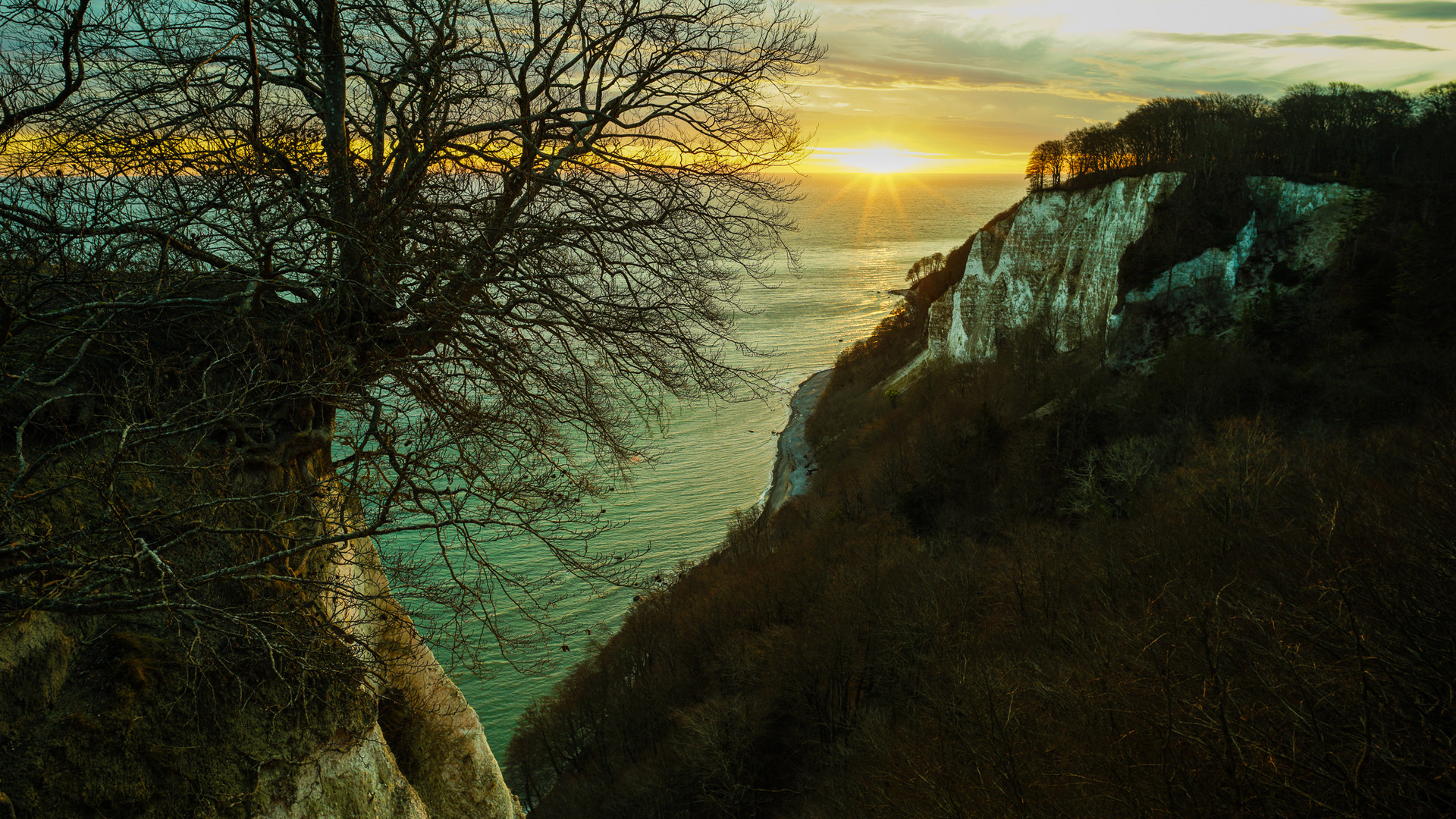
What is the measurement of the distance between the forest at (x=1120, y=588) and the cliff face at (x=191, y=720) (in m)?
7.08

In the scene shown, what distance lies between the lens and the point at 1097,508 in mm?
28344

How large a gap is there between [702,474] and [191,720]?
3864 cm

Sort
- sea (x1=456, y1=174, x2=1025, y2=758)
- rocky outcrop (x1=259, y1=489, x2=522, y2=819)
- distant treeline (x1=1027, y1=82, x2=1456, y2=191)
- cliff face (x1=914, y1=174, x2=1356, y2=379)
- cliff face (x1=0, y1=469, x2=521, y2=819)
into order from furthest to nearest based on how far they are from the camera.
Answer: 1. distant treeline (x1=1027, y1=82, x2=1456, y2=191)
2. cliff face (x1=914, y1=174, x2=1356, y2=379)
3. sea (x1=456, y1=174, x2=1025, y2=758)
4. rocky outcrop (x1=259, y1=489, x2=522, y2=819)
5. cliff face (x1=0, y1=469, x2=521, y2=819)

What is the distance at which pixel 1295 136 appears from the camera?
4406 cm

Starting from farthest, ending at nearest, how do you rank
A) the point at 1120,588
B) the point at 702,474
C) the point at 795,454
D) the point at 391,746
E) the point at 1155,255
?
the point at 795,454 → the point at 702,474 → the point at 1155,255 → the point at 1120,588 → the point at 391,746

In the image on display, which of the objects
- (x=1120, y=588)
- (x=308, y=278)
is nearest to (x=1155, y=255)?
(x=1120, y=588)

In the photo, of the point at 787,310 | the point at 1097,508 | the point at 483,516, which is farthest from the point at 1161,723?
the point at 787,310

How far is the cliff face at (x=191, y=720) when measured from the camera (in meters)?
3.92

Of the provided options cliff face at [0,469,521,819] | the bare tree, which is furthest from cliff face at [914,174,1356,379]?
cliff face at [0,469,521,819]

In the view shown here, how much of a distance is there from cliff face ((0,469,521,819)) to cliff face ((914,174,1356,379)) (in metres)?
41.1

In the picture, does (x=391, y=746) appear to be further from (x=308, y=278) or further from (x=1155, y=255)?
(x=1155, y=255)

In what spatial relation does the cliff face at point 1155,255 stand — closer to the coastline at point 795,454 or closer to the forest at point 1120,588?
the forest at point 1120,588

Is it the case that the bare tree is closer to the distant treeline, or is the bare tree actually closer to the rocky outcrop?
the rocky outcrop

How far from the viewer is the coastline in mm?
41281
